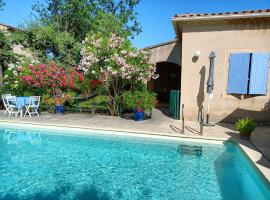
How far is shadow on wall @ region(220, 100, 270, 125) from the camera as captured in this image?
36.4 feet

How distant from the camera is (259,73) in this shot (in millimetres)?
10898

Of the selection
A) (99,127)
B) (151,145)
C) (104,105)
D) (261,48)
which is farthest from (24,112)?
(261,48)

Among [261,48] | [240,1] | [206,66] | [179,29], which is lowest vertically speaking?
[206,66]

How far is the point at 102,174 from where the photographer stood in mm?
A: 6492

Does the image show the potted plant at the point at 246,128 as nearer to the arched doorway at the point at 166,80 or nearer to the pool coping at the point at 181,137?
the pool coping at the point at 181,137

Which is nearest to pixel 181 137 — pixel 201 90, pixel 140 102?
pixel 140 102

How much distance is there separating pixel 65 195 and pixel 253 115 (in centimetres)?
929

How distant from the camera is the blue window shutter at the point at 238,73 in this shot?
36.1ft

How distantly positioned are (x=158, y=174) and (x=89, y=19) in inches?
1025

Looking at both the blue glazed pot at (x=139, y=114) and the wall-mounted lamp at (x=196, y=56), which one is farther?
the blue glazed pot at (x=139, y=114)

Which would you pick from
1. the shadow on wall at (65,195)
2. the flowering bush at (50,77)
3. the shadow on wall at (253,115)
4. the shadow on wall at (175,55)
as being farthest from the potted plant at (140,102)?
the shadow on wall at (65,195)

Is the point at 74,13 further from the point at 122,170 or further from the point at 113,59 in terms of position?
the point at 122,170

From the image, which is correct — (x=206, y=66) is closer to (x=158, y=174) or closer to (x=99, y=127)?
(x=99, y=127)

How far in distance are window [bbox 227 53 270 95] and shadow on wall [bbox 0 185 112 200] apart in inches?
326
